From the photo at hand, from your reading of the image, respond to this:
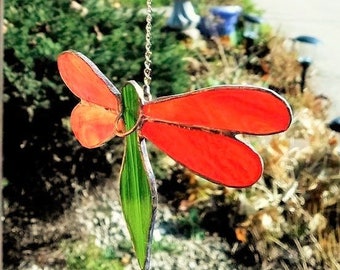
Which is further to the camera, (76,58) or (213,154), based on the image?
(76,58)

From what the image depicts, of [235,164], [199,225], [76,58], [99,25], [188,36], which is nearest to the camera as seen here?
[235,164]

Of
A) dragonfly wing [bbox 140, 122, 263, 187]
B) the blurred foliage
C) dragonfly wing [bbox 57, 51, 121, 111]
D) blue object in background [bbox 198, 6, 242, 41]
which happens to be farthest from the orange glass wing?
blue object in background [bbox 198, 6, 242, 41]

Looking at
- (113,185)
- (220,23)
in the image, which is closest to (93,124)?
(113,185)

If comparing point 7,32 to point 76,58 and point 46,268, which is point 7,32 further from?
point 76,58

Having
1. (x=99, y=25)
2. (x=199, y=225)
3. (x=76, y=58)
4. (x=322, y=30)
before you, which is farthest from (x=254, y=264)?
(x=322, y=30)

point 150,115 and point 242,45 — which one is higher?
point 150,115
